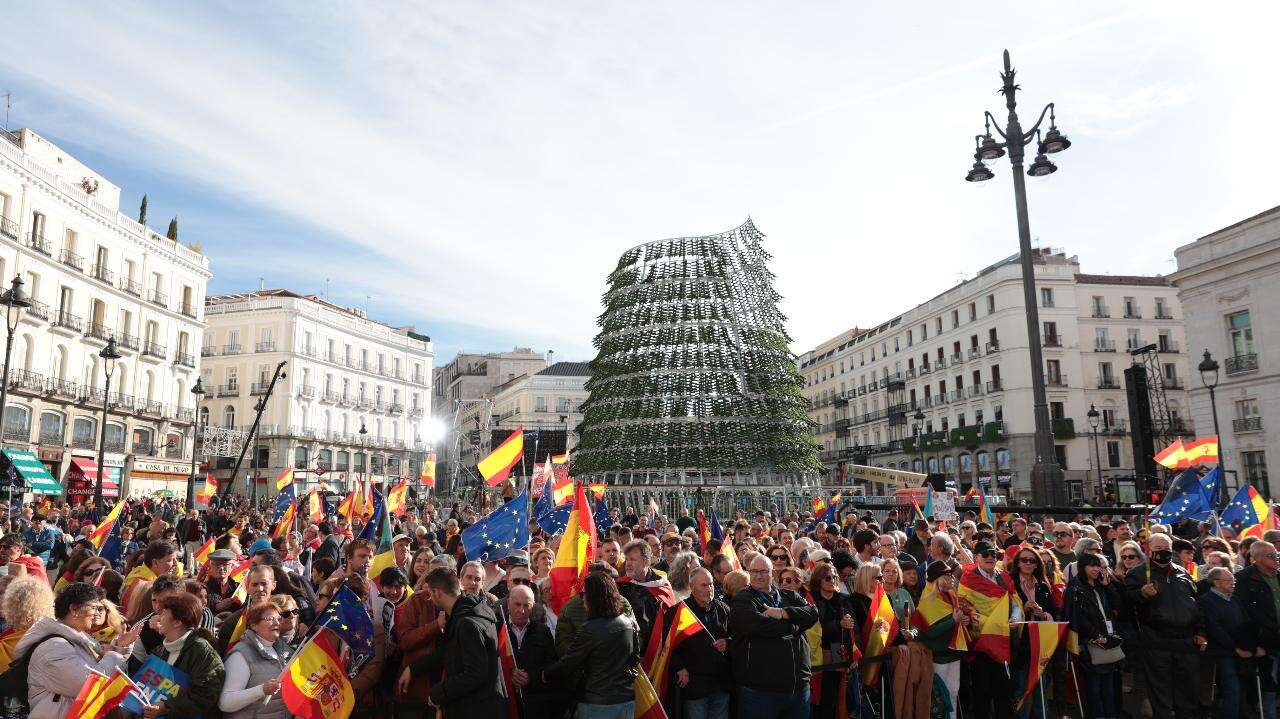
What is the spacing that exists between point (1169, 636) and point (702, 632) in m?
4.50

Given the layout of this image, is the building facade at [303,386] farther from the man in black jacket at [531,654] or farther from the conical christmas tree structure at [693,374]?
the man in black jacket at [531,654]

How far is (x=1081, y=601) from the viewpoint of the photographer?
781 centimetres

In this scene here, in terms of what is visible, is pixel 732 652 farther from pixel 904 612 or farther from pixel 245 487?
pixel 245 487

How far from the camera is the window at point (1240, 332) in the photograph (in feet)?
114

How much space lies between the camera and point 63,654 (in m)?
4.88

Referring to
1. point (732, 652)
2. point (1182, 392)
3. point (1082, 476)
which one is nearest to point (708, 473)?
point (732, 652)

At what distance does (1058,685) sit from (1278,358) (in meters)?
32.8

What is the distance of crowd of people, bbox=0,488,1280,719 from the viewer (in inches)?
205

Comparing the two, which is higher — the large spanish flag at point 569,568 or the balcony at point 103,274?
the balcony at point 103,274

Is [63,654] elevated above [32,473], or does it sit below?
below

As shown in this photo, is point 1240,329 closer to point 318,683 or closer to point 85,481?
point 318,683

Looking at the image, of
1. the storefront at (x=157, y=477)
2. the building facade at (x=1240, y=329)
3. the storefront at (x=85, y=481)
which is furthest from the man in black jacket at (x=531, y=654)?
the storefront at (x=157, y=477)

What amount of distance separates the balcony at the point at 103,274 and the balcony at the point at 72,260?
837mm

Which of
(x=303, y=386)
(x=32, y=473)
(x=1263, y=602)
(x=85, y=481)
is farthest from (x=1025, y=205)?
(x=303, y=386)
